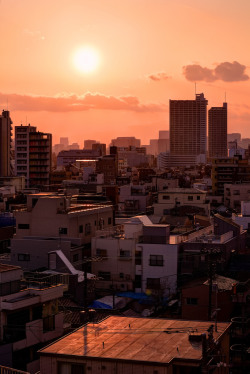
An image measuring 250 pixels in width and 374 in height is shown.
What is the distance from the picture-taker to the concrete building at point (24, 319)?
51.9 ft

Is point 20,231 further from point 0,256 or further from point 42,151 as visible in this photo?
point 42,151

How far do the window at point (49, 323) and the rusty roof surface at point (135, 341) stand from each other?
3498mm

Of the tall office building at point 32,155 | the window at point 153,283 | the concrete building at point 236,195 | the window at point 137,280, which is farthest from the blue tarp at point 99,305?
the tall office building at point 32,155

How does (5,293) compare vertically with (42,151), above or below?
below

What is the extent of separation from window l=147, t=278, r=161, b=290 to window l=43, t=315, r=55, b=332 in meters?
8.94

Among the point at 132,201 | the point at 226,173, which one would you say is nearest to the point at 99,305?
the point at 132,201

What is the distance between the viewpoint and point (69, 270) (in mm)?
23953

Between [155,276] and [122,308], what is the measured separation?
2.89 meters

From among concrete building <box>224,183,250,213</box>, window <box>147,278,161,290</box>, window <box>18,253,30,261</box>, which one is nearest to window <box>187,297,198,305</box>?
window <box>147,278,161,290</box>

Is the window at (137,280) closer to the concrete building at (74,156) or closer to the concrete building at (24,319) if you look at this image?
the concrete building at (24,319)

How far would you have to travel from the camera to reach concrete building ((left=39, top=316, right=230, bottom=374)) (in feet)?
36.0

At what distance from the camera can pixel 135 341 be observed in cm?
1205

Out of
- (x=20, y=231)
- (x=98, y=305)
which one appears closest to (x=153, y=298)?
(x=98, y=305)

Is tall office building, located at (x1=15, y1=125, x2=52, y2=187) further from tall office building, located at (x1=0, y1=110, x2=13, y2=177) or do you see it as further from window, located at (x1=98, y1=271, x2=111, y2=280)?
window, located at (x1=98, y1=271, x2=111, y2=280)
